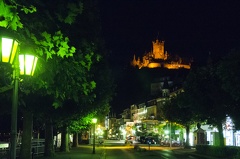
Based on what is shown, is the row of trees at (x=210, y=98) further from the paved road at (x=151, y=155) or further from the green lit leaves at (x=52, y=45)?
the green lit leaves at (x=52, y=45)

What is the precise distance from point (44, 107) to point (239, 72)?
1381 cm

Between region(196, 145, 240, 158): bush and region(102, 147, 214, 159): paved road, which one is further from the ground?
region(196, 145, 240, 158): bush

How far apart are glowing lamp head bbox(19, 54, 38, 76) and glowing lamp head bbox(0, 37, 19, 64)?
0.77 meters

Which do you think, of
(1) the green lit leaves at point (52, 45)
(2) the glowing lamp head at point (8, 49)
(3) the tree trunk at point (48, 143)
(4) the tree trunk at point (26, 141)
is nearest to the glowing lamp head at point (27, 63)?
(1) the green lit leaves at point (52, 45)

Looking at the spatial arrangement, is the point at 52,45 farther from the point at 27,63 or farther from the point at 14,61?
the point at 14,61

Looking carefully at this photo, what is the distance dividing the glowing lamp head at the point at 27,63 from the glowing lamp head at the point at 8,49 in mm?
766

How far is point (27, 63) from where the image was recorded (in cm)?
952

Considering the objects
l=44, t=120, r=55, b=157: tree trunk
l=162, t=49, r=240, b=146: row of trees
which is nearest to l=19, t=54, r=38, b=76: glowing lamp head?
l=44, t=120, r=55, b=157: tree trunk

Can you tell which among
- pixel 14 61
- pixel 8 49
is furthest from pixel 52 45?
pixel 8 49

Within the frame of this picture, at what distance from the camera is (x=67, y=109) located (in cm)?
2747

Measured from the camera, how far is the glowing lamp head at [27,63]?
951cm

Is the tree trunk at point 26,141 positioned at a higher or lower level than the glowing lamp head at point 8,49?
lower

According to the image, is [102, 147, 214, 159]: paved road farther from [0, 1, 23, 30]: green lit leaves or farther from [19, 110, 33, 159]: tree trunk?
[0, 1, 23, 30]: green lit leaves

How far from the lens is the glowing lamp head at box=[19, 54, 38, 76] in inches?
374
